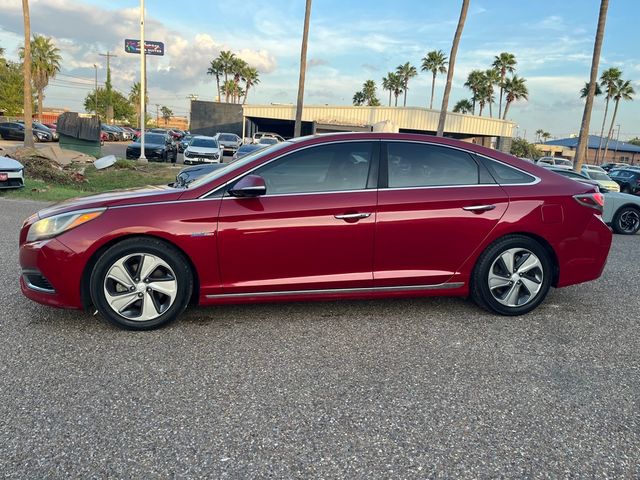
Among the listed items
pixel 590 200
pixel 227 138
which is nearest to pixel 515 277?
pixel 590 200

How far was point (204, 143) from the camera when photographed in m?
22.1

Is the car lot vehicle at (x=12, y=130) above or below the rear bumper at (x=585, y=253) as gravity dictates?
below

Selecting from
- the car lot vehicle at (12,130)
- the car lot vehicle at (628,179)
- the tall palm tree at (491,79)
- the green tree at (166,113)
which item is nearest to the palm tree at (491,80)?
the tall palm tree at (491,79)

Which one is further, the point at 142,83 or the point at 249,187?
the point at 142,83

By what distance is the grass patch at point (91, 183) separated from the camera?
11.5 meters

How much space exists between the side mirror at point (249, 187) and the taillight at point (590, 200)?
2758mm

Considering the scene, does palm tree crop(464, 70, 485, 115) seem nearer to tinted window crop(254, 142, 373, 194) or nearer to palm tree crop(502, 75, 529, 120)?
palm tree crop(502, 75, 529, 120)

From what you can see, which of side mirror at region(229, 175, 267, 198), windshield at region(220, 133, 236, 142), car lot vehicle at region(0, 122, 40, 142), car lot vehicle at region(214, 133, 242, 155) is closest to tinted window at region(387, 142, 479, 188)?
side mirror at region(229, 175, 267, 198)

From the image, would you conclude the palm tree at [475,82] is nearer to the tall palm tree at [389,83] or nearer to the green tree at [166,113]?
the tall palm tree at [389,83]

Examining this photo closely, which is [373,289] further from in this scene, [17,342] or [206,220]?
[17,342]

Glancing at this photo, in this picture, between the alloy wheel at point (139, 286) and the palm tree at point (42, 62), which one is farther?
the palm tree at point (42, 62)

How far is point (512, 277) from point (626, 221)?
26.7 ft

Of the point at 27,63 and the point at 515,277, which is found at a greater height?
the point at 27,63

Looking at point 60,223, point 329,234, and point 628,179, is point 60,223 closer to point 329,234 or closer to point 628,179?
point 329,234
